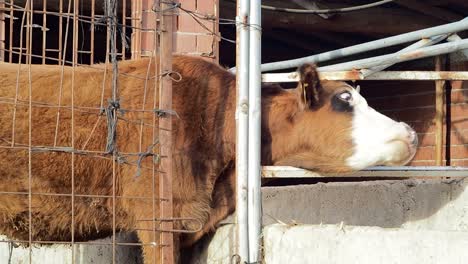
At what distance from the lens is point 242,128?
510cm

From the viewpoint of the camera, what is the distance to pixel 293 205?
700 cm

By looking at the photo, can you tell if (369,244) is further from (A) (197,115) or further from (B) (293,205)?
(B) (293,205)

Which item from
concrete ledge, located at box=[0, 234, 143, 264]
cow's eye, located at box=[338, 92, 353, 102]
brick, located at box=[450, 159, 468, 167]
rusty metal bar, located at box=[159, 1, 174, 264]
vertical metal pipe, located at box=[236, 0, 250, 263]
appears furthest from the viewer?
brick, located at box=[450, 159, 468, 167]

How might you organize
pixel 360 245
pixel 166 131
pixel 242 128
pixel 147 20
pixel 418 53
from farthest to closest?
pixel 147 20, pixel 418 53, pixel 242 128, pixel 166 131, pixel 360 245

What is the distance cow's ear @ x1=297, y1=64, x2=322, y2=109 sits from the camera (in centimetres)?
572

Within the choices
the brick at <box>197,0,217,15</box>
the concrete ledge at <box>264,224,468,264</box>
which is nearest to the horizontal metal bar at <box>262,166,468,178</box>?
the concrete ledge at <box>264,224,468,264</box>

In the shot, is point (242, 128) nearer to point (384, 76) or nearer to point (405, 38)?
point (384, 76)

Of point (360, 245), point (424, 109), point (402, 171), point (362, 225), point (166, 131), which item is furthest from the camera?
point (424, 109)

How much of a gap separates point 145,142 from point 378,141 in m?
1.46

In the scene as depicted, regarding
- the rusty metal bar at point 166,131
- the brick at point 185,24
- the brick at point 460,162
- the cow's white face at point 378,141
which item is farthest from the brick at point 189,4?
the brick at point 460,162

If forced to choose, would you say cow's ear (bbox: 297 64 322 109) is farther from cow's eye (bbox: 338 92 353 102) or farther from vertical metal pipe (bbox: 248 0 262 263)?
vertical metal pipe (bbox: 248 0 262 263)

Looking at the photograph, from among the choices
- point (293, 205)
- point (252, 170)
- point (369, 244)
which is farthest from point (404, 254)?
point (293, 205)

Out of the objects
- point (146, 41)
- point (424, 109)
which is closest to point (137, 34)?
point (146, 41)

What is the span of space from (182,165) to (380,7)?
4.71m
